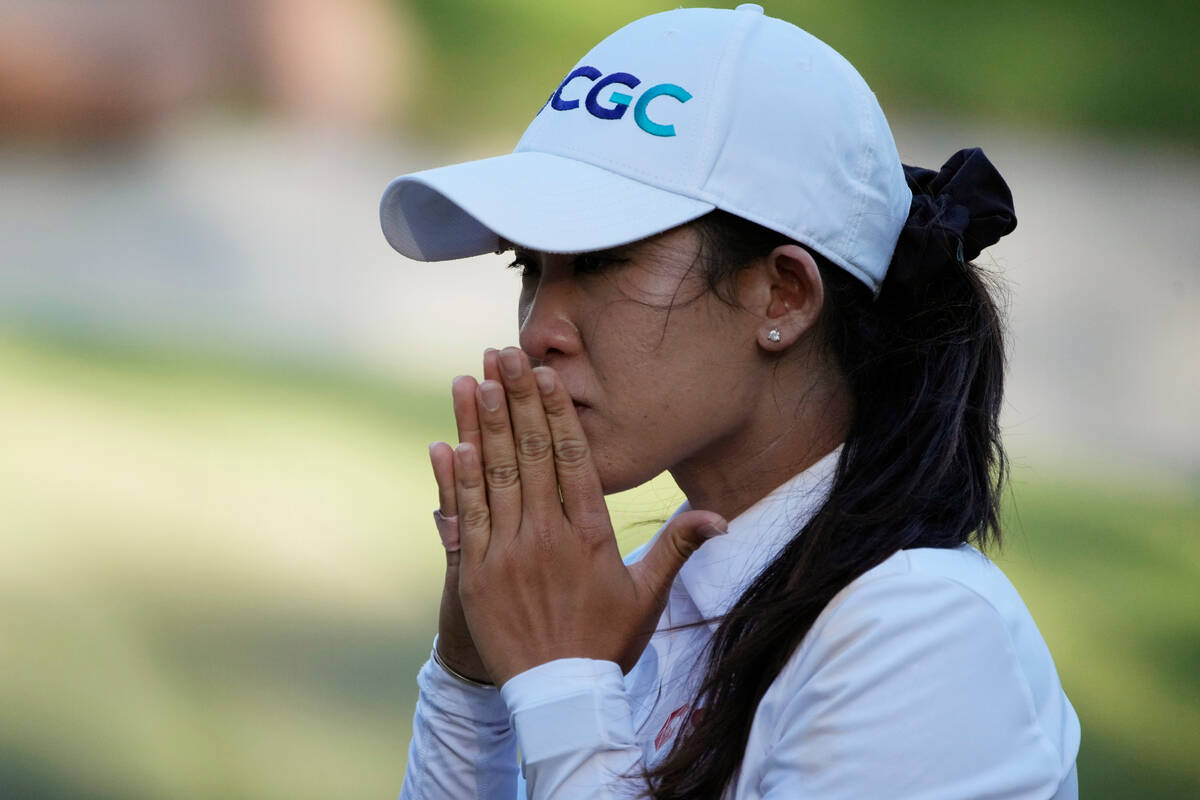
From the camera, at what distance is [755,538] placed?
101 cm

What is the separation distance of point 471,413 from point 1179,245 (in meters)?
1.36

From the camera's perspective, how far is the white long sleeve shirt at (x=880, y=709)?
0.79 m

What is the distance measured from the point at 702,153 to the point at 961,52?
3.62 feet

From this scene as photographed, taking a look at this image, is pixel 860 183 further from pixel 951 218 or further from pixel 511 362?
pixel 511 362

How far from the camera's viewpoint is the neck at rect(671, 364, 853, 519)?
1018 mm

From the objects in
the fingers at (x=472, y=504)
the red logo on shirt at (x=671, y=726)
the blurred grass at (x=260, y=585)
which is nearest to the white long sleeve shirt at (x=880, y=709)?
the red logo on shirt at (x=671, y=726)

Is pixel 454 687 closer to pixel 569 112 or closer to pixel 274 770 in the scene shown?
pixel 569 112

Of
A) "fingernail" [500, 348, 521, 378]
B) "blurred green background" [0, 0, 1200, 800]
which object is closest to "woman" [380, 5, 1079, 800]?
"fingernail" [500, 348, 521, 378]

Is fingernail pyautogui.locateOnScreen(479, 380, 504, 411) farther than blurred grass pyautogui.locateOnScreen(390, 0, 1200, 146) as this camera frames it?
No

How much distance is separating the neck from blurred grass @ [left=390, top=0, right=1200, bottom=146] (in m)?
1.00

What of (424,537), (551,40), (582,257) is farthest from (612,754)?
(551,40)

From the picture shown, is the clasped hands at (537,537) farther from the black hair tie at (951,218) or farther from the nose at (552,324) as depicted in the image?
the black hair tie at (951,218)

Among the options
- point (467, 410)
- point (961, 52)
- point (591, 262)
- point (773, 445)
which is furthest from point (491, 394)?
point (961, 52)

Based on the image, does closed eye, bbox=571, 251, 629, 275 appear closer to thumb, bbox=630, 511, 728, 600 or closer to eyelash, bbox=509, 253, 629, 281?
eyelash, bbox=509, 253, 629, 281
